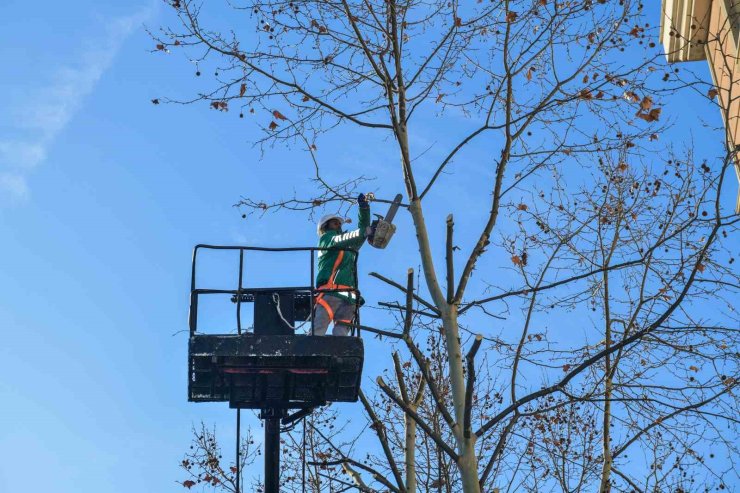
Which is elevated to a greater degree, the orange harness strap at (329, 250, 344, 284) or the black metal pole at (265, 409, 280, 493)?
the orange harness strap at (329, 250, 344, 284)

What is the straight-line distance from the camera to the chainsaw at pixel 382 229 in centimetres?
1105

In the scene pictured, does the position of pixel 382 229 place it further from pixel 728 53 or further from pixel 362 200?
pixel 728 53

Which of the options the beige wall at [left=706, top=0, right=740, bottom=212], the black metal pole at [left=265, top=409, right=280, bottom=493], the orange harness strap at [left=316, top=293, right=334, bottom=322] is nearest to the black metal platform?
the black metal pole at [left=265, top=409, right=280, bottom=493]

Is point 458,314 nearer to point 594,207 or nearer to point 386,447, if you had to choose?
point 386,447

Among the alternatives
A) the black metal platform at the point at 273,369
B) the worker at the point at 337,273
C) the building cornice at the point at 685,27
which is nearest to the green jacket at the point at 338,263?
the worker at the point at 337,273

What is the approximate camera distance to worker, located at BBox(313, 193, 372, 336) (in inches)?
452

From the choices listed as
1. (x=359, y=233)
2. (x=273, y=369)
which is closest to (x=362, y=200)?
(x=359, y=233)

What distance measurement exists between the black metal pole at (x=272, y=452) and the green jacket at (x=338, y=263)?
159 cm

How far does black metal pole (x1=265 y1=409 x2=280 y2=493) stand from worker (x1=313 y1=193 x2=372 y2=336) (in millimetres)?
1082

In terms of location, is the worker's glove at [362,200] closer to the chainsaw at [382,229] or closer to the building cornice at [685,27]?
the chainsaw at [382,229]

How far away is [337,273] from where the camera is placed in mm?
11953

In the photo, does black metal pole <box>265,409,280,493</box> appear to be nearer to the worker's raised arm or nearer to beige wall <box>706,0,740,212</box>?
the worker's raised arm

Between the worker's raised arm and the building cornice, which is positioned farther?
the building cornice

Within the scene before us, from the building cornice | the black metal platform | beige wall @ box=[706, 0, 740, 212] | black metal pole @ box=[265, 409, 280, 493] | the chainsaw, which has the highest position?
the building cornice
